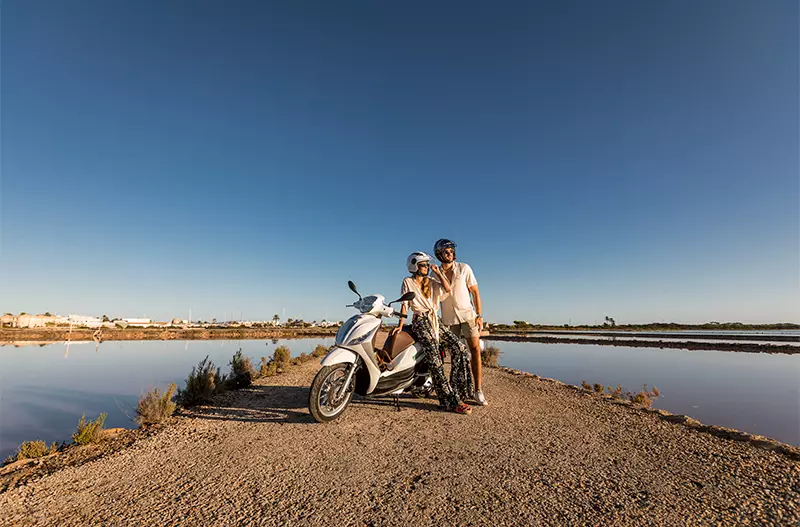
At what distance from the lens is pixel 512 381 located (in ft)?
24.9

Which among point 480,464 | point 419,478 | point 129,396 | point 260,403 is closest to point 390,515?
point 419,478

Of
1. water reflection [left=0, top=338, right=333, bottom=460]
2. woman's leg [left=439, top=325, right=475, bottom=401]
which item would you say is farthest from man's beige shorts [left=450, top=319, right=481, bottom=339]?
water reflection [left=0, top=338, right=333, bottom=460]

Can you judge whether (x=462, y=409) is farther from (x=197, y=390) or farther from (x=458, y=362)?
(x=197, y=390)

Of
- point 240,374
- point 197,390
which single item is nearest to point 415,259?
point 197,390

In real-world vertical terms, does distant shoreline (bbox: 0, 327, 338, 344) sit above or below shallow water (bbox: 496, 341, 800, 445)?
below

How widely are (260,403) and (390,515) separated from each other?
4175 mm

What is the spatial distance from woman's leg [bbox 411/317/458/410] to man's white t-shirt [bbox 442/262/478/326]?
0.51 metres

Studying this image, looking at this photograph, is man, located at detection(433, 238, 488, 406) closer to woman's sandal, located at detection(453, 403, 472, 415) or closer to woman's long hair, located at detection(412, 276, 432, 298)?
woman's long hair, located at detection(412, 276, 432, 298)

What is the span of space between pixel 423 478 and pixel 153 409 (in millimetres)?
3983

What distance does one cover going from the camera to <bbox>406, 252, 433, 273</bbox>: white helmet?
4.88 metres

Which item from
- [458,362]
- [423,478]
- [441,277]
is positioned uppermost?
[441,277]

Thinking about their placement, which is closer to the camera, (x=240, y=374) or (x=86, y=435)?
(x=86, y=435)

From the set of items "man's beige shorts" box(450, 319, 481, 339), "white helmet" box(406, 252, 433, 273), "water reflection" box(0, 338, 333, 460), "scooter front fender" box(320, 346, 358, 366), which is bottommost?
"water reflection" box(0, 338, 333, 460)

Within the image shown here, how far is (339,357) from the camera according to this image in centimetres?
420
